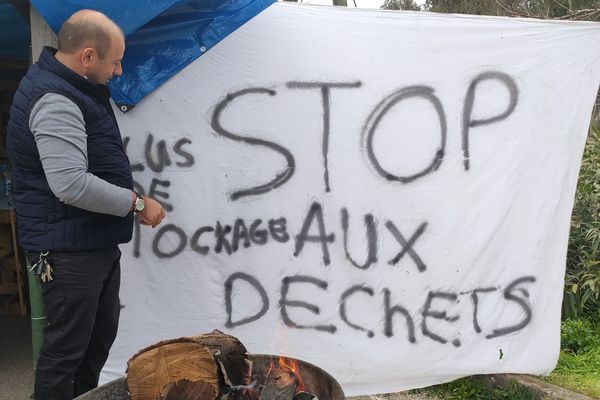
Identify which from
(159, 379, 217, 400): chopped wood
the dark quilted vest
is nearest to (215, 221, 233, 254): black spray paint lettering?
the dark quilted vest

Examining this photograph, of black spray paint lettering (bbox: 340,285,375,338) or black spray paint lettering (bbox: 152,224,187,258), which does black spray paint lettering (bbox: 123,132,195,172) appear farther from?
black spray paint lettering (bbox: 340,285,375,338)

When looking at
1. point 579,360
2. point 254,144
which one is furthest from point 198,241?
point 579,360

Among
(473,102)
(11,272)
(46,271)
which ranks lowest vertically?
(11,272)

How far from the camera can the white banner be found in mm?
3189

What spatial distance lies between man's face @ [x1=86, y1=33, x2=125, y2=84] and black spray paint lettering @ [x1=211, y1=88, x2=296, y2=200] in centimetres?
91

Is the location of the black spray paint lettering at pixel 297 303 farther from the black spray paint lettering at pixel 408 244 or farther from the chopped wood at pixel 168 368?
the chopped wood at pixel 168 368

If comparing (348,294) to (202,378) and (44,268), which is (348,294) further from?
(44,268)

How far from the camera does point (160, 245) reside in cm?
332

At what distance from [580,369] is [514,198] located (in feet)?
4.11

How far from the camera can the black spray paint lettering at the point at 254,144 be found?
10.5ft

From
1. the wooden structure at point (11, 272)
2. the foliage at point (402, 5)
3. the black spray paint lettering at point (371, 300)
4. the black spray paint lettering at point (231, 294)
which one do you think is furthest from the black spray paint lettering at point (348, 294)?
the foliage at point (402, 5)

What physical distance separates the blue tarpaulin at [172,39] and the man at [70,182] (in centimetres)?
40

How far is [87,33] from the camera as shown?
2248 mm

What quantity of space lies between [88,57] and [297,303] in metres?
1.82
